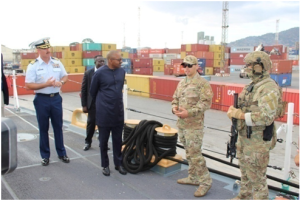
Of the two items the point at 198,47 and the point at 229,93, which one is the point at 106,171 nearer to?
the point at 229,93

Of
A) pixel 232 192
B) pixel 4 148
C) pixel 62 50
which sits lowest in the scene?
pixel 232 192

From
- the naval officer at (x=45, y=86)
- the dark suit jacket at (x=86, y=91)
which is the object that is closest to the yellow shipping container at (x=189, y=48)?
the dark suit jacket at (x=86, y=91)

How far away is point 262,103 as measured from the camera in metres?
2.75

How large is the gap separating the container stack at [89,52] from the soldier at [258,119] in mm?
33023

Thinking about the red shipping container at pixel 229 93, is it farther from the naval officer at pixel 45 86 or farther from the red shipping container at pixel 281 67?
the red shipping container at pixel 281 67

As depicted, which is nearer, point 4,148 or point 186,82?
point 4,148

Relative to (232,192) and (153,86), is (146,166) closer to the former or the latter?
(232,192)

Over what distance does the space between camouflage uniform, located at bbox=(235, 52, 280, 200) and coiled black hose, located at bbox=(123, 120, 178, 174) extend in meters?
1.30

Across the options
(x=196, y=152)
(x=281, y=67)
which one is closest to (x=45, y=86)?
(x=196, y=152)

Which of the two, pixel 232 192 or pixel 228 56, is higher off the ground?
pixel 228 56

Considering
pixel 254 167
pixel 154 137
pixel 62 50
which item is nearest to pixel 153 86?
pixel 154 137

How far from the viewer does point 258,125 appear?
2.79 meters

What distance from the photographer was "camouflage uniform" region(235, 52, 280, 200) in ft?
8.97

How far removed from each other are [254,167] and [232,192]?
72cm
